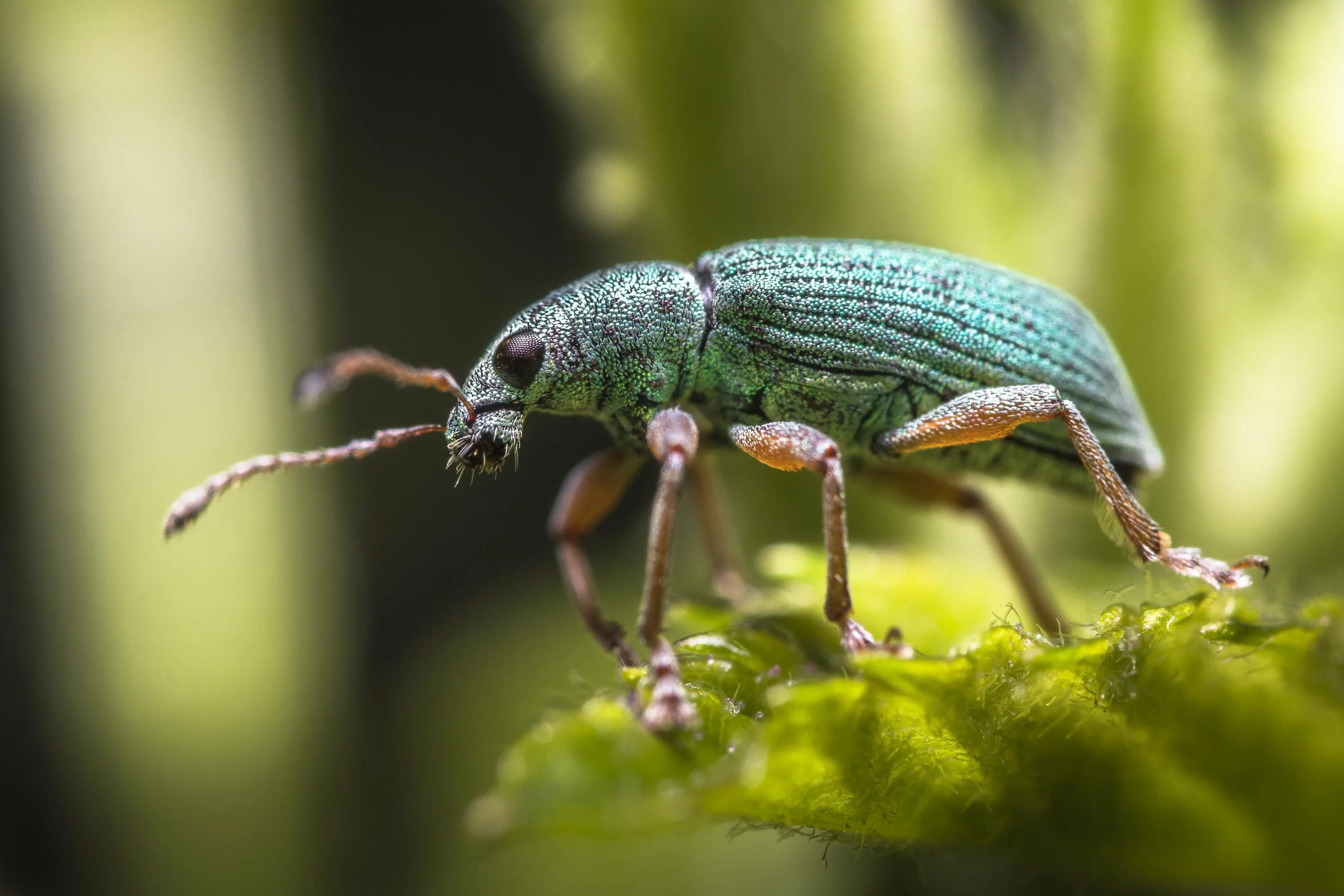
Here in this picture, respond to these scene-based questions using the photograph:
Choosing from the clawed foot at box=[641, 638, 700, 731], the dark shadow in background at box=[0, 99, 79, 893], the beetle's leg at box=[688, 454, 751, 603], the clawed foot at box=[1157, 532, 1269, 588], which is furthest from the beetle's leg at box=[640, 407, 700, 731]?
the dark shadow in background at box=[0, 99, 79, 893]

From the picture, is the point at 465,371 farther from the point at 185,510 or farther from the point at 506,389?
the point at 185,510

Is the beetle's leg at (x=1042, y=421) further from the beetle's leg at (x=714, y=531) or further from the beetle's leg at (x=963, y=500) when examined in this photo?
the beetle's leg at (x=714, y=531)

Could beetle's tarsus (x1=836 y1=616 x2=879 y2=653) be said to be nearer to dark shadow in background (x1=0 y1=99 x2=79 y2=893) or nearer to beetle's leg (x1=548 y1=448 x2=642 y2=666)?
beetle's leg (x1=548 y1=448 x2=642 y2=666)

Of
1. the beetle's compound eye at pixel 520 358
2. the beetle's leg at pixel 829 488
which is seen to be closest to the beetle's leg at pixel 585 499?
the beetle's compound eye at pixel 520 358

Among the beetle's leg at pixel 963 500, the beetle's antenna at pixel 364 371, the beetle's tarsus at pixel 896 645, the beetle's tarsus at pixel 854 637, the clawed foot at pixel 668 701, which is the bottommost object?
the beetle's leg at pixel 963 500

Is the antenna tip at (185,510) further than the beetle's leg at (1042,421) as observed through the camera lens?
No

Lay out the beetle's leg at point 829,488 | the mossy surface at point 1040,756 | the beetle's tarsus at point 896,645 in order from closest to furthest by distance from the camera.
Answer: the mossy surface at point 1040,756
the beetle's tarsus at point 896,645
the beetle's leg at point 829,488

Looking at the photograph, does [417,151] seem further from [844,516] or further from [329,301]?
[844,516]
